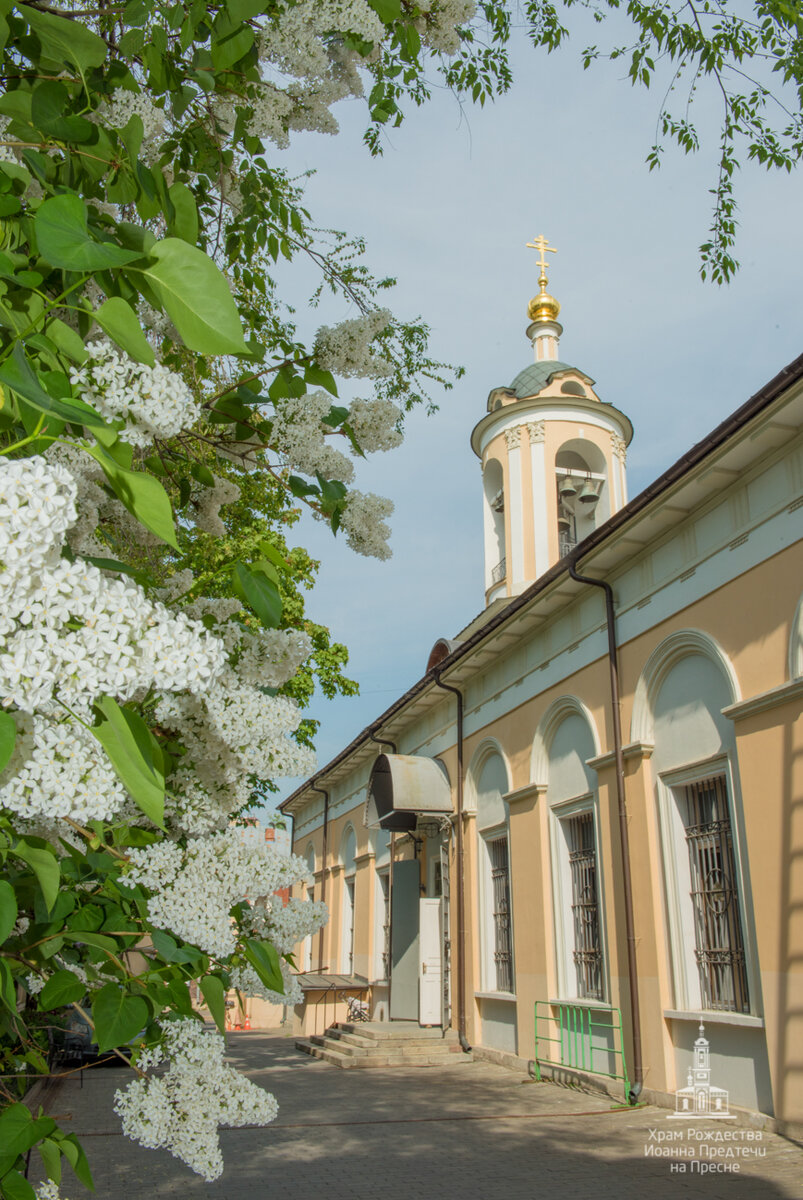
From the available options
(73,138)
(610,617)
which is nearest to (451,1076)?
(610,617)

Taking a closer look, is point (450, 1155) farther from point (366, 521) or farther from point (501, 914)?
point (366, 521)

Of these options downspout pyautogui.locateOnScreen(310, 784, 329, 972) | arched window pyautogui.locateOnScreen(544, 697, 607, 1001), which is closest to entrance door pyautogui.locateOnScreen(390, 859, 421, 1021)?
arched window pyautogui.locateOnScreen(544, 697, 607, 1001)

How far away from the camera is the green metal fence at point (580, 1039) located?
391 inches

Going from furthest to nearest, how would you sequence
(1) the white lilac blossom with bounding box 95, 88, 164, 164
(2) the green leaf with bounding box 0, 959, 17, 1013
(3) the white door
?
1. (3) the white door
2. (1) the white lilac blossom with bounding box 95, 88, 164, 164
3. (2) the green leaf with bounding box 0, 959, 17, 1013

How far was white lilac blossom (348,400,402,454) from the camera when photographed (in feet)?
9.91

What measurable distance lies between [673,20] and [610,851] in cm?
790

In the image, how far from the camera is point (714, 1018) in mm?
8273

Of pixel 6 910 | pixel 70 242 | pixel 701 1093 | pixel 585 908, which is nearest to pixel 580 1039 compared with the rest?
pixel 585 908

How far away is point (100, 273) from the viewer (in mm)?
1561

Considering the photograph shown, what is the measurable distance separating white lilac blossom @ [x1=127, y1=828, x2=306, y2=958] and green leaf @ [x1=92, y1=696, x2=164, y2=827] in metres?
1.13

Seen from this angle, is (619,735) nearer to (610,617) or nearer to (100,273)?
(610,617)

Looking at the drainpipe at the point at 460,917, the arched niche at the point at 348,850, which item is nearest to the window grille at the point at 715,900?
the drainpipe at the point at 460,917

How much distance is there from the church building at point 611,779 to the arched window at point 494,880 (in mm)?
42

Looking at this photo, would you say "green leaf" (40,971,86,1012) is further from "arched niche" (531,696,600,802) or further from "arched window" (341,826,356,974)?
"arched window" (341,826,356,974)
